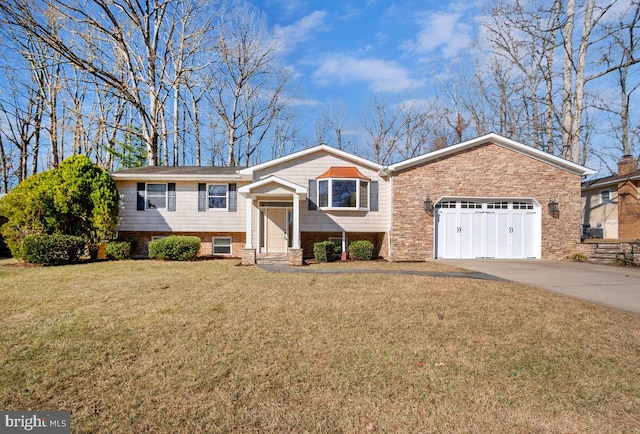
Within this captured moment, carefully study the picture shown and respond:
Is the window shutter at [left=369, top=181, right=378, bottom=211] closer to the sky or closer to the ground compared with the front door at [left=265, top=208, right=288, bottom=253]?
closer to the sky

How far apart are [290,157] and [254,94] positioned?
16668mm

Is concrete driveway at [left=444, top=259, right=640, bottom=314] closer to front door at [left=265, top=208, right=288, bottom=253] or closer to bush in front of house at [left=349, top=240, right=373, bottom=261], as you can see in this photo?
bush in front of house at [left=349, top=240, right=373, bottom=261]

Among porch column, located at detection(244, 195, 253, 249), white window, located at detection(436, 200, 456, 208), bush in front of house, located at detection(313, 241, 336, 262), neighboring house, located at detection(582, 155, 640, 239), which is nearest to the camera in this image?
porch column, located at detection(244, 195, 253, 249)

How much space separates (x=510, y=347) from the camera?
4.30 m

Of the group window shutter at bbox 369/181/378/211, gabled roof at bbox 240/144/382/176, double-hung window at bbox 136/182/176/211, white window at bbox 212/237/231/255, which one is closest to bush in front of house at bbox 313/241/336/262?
window shutter at bbox 369/181/378/211

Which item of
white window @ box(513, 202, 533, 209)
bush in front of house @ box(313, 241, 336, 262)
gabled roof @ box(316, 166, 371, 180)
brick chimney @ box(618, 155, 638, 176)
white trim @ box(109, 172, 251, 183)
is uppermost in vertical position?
brick chimney @ box(618, 155, 638, 176)

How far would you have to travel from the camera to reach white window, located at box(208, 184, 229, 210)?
14625 mm

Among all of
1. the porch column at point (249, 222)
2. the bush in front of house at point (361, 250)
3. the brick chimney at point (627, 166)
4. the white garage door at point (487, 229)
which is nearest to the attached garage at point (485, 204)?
the white garage door at point (487, 229)

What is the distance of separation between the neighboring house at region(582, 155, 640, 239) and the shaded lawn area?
16322 mm

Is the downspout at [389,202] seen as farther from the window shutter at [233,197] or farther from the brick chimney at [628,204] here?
the brick chimney at [628,204]

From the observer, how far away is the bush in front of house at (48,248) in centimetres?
1109

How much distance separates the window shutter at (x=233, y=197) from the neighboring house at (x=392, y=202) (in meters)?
0.05

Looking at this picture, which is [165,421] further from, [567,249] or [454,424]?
[567,249]

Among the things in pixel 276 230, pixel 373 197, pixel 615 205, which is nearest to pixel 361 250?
pixel 373 197
